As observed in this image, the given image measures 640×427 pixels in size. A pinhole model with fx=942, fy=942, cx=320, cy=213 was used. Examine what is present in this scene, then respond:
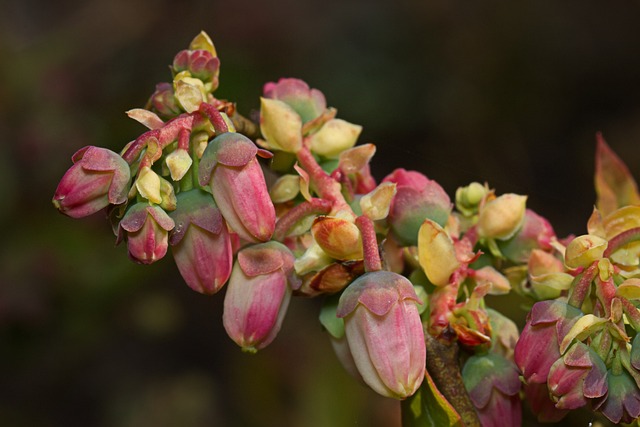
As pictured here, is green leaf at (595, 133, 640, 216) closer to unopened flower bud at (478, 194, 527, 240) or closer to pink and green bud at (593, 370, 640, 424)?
unopened flower bud at (478, 194, 527, 240)

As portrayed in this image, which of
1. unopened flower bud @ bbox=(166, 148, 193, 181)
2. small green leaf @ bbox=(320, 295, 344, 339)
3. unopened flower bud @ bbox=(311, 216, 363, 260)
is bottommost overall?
small green leaf @ bbox=(320, 295, 344, 339)

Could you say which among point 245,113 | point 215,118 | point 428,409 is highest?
point 215,118

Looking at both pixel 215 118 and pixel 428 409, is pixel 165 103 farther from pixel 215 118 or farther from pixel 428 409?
pixel 428 409

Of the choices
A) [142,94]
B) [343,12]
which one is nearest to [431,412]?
[142,94]

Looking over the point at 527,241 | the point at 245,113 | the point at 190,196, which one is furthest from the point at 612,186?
the point at 245,113

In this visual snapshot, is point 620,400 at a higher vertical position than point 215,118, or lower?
lower

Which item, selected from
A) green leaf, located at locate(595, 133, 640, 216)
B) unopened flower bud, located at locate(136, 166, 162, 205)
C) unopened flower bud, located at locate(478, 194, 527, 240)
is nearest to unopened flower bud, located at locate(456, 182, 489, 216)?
unopened flower bud, located at locate(478, 194, 527, 240)

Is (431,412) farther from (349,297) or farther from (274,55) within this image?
(274,55)
